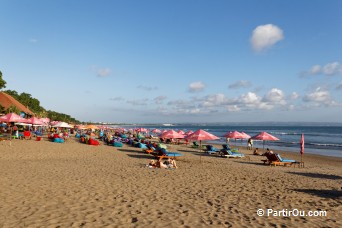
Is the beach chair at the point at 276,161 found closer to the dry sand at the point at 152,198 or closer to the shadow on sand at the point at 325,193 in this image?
the dry sand at the point at 152,198

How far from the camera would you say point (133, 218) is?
592cm

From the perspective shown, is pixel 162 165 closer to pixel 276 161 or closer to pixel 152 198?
pixel 152 198

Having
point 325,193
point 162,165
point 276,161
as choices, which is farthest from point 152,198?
point 276,161

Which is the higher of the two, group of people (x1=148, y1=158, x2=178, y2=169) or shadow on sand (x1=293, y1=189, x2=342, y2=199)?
group of people (x1=148, y1=158, x2=178, y2=169)

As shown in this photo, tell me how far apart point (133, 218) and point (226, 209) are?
90.7 inches

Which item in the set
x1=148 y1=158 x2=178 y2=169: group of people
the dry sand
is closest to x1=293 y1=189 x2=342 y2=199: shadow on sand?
the dry sand

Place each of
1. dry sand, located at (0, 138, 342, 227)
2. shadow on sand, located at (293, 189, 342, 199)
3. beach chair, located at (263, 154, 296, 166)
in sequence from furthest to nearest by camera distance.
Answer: beach chair, located at (263, 154, 296, 166)
shadow on sand, located at (293, 189, 342, 199)
dry sand, located at (0, 138, 342, 227)

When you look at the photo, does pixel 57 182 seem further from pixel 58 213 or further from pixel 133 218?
pixel 133 218

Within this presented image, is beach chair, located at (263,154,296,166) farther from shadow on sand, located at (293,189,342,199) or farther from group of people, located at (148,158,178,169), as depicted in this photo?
shadow on sand, located at (293,189,342,199)

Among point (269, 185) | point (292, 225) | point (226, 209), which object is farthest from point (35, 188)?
point (269, 185)

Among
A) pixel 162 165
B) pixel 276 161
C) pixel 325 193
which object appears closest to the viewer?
pixel 325 193

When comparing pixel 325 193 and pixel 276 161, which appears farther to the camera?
pixel 276 161

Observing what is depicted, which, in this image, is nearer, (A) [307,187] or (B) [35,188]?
(B) [35,188]

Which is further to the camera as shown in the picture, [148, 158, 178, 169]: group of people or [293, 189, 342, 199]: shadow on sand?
[148, 158, 178, 169]: group of people
